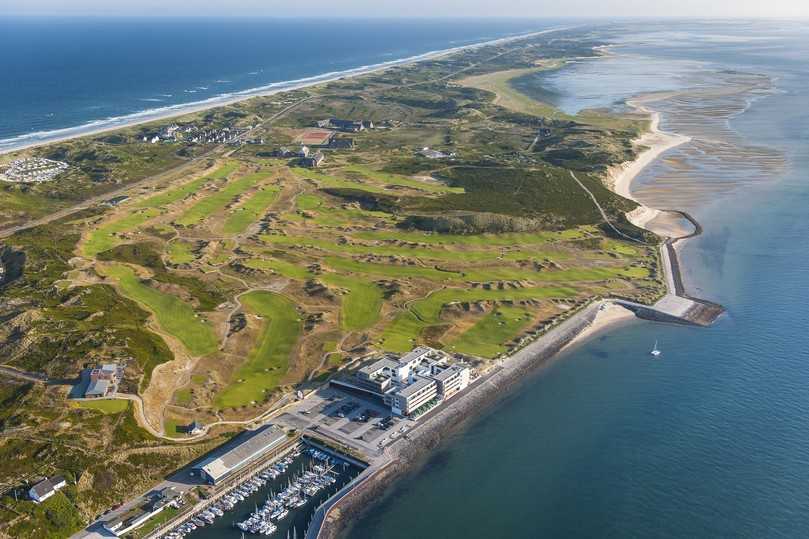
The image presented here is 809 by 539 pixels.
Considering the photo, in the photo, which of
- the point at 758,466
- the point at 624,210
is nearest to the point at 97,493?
the point at 758,466

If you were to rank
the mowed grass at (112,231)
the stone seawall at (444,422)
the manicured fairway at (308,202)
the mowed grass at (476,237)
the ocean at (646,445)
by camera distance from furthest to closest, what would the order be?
the manicured fairway at (308,202), the mowed grass at (476,237), the mowed grass at (112,231), the stone seawall at (444,422), the ocean at (646,445)

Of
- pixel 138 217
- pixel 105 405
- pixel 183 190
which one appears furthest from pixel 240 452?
pixel 183 190

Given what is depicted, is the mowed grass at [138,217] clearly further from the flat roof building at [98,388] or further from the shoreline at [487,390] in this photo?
the shoreline at [487,390]

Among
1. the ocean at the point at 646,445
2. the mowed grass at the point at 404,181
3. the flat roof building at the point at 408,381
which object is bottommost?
the ocean at the point at 646,445

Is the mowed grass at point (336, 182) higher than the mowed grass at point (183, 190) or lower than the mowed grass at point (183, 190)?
lower

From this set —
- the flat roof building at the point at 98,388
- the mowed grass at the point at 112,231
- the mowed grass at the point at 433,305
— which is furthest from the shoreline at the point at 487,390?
the mowed grass at the point at 112,231

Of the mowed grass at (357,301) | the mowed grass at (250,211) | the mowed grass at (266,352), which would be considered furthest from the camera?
the mowed grass at (250,211)

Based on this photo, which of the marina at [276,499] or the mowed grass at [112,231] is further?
the mowed grass at [112,231]
